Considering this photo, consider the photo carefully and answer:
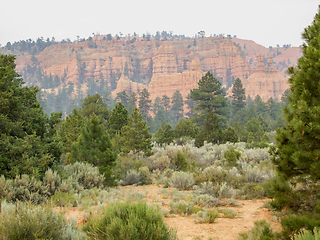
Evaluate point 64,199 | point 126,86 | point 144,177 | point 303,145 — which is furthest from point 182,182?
point 126,86

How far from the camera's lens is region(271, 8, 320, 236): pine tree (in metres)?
4.24

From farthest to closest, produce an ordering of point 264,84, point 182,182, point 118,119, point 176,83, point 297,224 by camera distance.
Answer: point 176,83, point 264,84, point 118,119, point 182,182, point 297,224

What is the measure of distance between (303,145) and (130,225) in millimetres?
3233

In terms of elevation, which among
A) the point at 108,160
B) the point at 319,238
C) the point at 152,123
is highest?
the point at 319,238

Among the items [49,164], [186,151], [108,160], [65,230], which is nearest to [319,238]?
[65,230]

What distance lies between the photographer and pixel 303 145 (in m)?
4.58

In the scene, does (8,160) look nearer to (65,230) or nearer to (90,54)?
(65,230)

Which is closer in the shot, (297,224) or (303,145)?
(297,224)

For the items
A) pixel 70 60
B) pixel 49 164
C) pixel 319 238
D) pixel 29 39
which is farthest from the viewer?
pixel 29 39

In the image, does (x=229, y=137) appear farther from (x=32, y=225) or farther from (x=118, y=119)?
(x=32, y=225)

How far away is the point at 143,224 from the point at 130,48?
500 ft

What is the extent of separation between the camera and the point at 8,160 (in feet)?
24.4

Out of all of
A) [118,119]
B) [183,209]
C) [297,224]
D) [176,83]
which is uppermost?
[176,83]

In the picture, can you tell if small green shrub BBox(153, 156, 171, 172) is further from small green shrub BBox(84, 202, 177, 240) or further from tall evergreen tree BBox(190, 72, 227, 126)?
tall evergreen tree BBox(190, 72, 227, 126)
